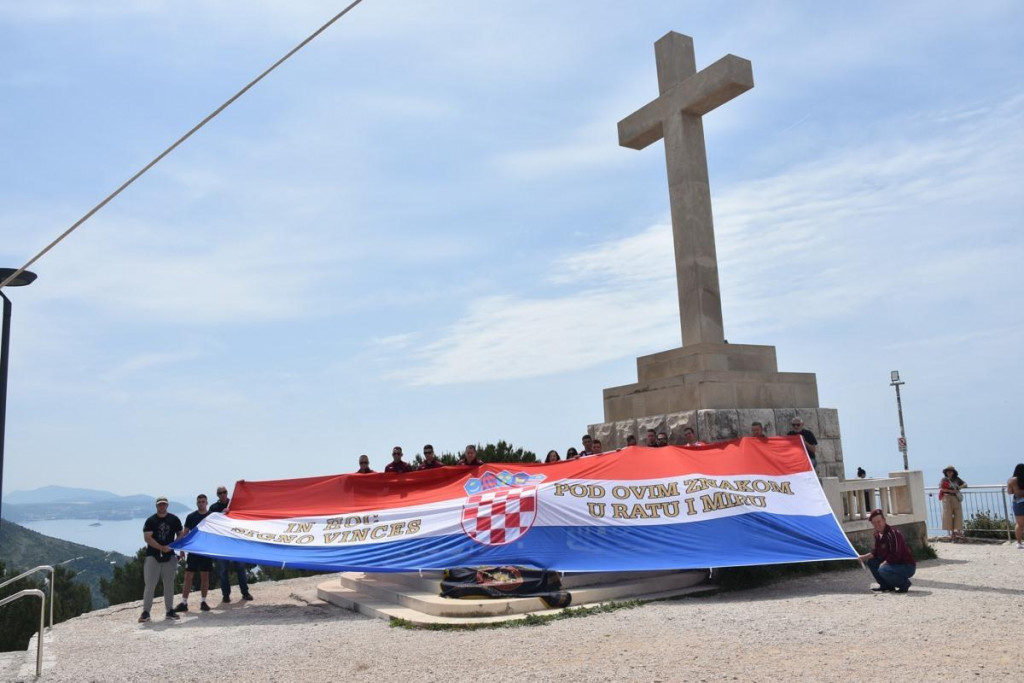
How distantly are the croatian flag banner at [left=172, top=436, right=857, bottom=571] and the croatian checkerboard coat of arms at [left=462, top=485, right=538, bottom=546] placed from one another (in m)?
0.02

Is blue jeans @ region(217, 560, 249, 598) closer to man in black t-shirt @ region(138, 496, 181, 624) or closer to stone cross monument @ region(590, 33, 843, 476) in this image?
man in black t-shirt @ region(138, 496, 181, 624)

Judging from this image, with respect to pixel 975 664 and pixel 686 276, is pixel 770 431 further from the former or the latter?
pixel 975 664

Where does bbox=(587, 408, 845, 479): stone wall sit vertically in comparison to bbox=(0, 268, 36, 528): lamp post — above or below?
below

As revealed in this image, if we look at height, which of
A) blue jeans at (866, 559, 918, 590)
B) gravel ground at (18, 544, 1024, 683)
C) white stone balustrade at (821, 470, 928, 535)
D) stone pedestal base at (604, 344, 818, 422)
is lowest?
gravel ground at (18, 544, 1024, 683)

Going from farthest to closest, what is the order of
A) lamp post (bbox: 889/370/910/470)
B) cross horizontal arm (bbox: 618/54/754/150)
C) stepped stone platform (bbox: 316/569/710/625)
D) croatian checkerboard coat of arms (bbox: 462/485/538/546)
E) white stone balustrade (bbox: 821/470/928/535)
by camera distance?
lamp post (bbox: 889/370/910/470)
cross horizontal arm (bbox: 618/54/754/150)
white stone balustrade (bbox: 821/470/928/535)
croatian checkerboard coat of arms (bbox: 462/485/538/546)
stepped stone platform (bbox: 316/569/710/625)

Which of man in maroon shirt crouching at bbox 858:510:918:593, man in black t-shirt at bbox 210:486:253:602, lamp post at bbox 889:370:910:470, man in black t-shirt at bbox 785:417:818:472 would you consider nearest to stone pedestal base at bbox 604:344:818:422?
man in black t-shirt at bbox 785:417:818:472

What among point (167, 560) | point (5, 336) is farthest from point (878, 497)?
point (5, 336)

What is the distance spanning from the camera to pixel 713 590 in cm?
962

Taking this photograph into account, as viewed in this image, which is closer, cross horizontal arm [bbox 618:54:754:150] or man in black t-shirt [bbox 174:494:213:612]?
man in black t-shirt [bbox 174:494:213:612]

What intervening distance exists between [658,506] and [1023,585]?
13.8 ft

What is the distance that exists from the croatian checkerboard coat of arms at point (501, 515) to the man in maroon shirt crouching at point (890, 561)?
12.9ft

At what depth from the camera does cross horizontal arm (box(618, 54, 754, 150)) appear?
12789mm

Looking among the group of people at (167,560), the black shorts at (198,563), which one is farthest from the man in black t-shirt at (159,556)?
the black shorts at (198,563)

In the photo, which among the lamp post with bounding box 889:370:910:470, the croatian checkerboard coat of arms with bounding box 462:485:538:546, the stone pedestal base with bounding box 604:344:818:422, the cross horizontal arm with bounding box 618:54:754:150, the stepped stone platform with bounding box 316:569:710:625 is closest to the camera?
the stepped stone platform with bounding box 316:569:710:625
